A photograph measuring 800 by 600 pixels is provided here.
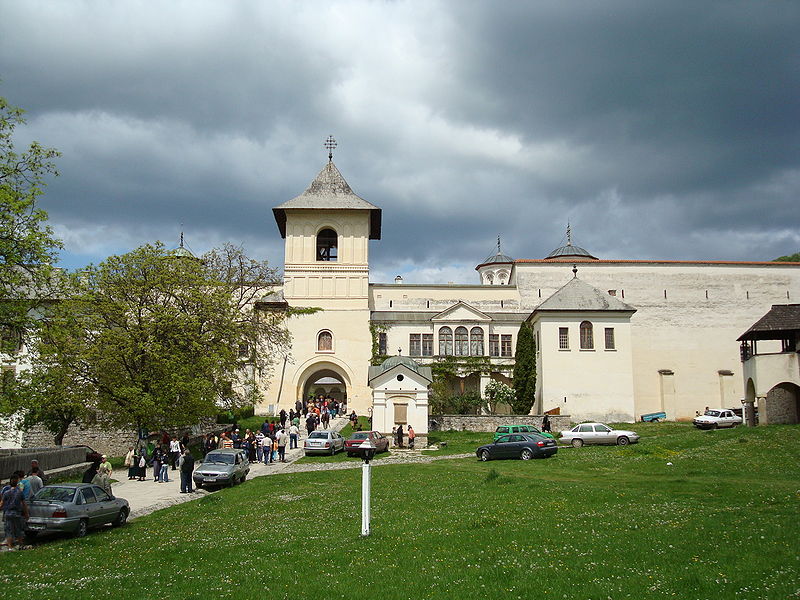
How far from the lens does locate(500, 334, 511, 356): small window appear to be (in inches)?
2018

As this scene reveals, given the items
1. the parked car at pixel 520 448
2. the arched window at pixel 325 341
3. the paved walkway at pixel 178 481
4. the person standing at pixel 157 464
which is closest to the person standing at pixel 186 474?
the paved walkway at pixel 178 481

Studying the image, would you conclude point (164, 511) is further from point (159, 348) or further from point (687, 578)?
point (687, 578)

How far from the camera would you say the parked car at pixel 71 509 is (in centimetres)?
1414

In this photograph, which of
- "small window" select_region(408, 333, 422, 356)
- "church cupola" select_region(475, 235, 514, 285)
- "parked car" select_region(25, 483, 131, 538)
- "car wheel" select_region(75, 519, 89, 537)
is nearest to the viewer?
"parked car" select_region(25, 483, 131, 538)

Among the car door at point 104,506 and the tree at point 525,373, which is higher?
the tree at point 525,373

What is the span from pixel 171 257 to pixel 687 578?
27.6 metres

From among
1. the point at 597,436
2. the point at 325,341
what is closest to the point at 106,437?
the point at 325,341

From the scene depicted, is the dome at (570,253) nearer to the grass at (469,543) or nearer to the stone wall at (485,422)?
the stone wall at (485,422)

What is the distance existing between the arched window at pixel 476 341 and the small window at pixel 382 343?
20.6 feet

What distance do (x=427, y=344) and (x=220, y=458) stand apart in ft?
94.7

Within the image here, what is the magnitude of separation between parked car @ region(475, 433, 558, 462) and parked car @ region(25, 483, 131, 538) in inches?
599

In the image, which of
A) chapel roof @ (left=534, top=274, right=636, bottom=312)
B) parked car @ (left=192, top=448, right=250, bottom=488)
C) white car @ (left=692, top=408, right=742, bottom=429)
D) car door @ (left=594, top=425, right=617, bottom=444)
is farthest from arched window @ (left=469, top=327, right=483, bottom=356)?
parked car @ (left=192, top=448, right=250, bottom=488)

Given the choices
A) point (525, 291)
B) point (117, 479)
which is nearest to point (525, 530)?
point (117, 479)

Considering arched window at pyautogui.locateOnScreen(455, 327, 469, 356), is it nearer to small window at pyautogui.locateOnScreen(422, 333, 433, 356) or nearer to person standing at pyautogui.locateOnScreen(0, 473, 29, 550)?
small window at pyautogui.locateOnScreen(422, 333, 433, 356)
